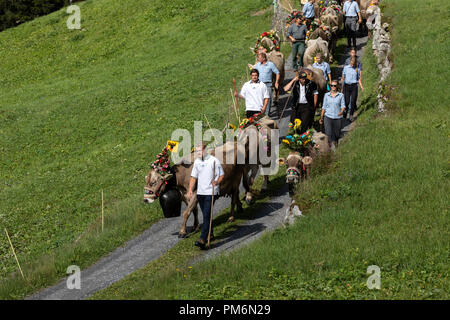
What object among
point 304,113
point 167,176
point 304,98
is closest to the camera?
point 167,176

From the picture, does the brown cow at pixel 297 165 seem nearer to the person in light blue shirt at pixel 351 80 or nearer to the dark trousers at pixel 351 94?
the person in light blue shirt at pixel 351 80

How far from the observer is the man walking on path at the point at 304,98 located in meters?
18.1

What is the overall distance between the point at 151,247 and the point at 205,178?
9.13 ft

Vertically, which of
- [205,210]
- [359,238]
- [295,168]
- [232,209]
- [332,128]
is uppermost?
[332,128]

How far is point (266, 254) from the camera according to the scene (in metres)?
12.4

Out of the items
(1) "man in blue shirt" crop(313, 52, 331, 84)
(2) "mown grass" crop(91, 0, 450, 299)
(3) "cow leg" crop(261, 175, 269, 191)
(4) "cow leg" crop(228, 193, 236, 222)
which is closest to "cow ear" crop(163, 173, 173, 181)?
(4) "cow leg" crop(228, 193, 236, 222)

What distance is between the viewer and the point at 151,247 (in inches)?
615

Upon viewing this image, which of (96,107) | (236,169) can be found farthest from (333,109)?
(96,107)

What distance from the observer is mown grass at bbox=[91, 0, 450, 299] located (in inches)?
434

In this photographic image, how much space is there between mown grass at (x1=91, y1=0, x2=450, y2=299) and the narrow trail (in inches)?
35.9

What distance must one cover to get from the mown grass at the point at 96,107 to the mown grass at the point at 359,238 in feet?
16.2

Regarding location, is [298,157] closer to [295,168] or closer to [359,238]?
[295,168]

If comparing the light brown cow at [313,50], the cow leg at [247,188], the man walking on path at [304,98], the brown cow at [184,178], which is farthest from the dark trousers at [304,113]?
the light brown cow at [313,50]
